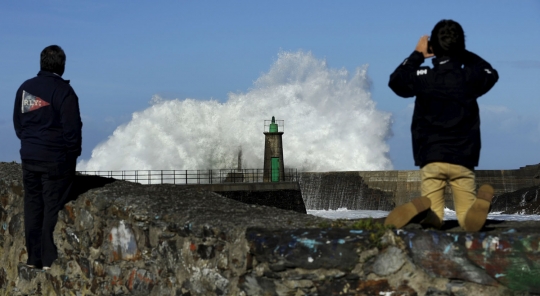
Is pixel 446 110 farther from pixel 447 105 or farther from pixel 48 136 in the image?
pixel 48 136

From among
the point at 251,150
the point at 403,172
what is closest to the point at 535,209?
the point at 403,172

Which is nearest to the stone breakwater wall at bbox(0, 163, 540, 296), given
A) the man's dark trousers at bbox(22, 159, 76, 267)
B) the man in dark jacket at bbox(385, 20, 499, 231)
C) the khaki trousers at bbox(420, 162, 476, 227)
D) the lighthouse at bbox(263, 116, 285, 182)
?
the man's dark trousers at bbox(22, 159, 76, 267)

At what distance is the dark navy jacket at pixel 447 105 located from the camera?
3889mm

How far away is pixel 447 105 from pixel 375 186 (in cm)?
3740

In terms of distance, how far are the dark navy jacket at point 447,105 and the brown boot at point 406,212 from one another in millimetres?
249

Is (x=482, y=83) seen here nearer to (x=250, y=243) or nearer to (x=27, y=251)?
(x=250, y=243)

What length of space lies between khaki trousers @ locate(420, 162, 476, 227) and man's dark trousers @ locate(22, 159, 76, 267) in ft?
Answer: 8.12

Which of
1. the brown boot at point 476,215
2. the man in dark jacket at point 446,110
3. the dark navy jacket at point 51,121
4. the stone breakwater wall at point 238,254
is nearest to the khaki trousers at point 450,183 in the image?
the man in dark jacket at point 446,110

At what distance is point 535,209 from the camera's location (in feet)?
113

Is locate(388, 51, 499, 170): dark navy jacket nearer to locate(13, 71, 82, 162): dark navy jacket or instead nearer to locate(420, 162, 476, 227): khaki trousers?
locate(420, 162, 476, 227): khaki trousers

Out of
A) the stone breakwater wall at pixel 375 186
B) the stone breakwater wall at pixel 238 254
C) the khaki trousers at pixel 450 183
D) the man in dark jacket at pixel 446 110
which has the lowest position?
the stone breakwater wall at pixel 238 254

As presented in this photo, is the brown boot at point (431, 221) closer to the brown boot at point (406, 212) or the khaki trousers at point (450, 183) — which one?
the khaki trousers at point (450, 183)

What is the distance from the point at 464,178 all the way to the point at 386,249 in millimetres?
658

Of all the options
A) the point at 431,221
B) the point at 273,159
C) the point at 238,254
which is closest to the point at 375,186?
the point at 273,159
